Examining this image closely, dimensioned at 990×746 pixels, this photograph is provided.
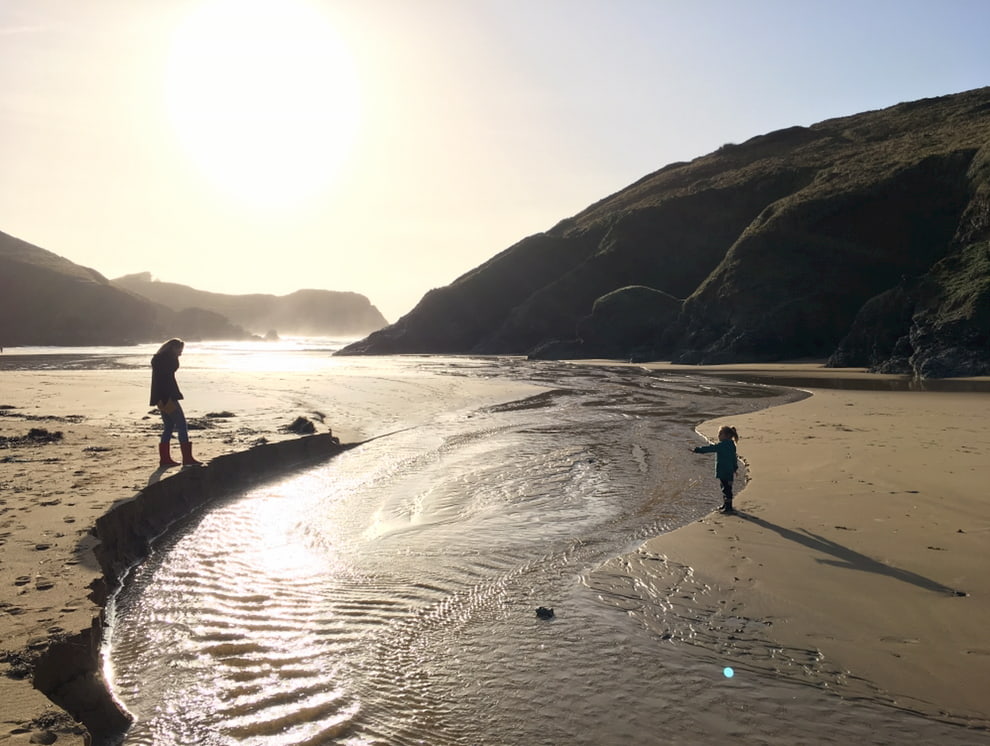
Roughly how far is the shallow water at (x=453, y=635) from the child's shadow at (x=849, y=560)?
1469 millimetres

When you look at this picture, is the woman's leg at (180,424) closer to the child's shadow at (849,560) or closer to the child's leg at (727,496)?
the child's leg at (727,496)

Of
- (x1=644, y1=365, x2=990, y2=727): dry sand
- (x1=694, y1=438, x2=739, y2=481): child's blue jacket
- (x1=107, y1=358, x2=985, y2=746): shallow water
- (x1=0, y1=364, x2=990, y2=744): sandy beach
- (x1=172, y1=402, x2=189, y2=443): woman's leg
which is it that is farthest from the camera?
(x1=172, y1=402, x2=189, y2=443): woman's leg

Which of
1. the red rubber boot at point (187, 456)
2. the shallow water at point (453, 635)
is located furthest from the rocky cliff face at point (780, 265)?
the red rubber boot at point (187, 456)

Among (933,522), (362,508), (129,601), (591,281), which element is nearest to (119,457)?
(362,508)

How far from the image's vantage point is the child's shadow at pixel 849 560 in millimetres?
5836

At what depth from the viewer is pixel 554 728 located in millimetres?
4039

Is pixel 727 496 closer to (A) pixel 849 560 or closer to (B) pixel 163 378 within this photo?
(A) pixel 849 560

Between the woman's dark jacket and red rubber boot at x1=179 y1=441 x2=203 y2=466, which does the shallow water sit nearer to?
red rubber boot at x1=179 y1=441 x2=203 y2=466

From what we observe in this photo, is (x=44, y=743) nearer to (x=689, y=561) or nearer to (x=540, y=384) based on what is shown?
(x=689, y=561)

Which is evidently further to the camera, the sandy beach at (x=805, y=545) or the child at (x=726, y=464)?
the child at (x=726, y=464)

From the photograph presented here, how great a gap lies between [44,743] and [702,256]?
86965 millimetres

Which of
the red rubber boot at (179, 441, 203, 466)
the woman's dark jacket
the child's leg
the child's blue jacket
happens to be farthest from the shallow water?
the woman's dark jacket

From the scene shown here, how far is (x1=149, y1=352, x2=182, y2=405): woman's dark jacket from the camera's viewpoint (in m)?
10.9

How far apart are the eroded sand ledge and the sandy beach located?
0.58ft
